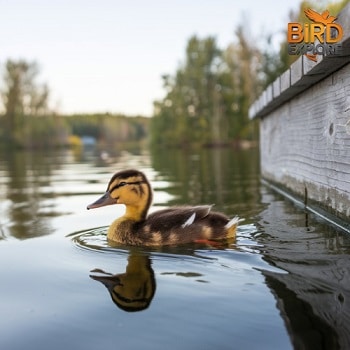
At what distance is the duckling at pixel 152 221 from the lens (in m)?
5.13

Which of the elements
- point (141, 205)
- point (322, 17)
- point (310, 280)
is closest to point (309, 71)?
point (322, 17)

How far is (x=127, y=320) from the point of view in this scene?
123 inches

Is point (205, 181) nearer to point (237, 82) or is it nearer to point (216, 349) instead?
point (216, 349)

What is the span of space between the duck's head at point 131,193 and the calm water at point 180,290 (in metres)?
0.43

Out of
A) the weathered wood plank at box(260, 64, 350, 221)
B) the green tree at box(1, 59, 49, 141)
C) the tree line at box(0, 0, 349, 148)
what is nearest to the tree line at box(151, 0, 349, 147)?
the tree line at box(0, 0, 349, 148)

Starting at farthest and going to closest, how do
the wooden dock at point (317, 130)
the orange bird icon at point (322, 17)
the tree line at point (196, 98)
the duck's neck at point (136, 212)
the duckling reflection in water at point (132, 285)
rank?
A: the tree line at point (196, 98) → the duck's neck at point (136, 212) → the wooden dock at point (317, 130) → the orange bird icon at point (322, 17) → the duckling reflection in water at point (132, 285)

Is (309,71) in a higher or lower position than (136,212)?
higher

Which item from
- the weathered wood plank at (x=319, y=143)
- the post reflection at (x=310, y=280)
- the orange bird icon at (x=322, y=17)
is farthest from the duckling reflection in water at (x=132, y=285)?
the orange bird icon at (x=322, y=17)

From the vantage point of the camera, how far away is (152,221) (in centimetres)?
530

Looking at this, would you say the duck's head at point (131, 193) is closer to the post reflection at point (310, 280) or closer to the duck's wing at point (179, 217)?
the duck's wing at point (179, 217)

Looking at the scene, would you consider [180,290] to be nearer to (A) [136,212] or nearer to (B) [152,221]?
(B) [152,221]

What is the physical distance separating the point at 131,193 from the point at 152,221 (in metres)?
0.37

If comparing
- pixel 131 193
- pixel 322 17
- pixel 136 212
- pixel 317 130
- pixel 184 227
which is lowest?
pixel 184 227

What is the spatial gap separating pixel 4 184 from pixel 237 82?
176 feet
